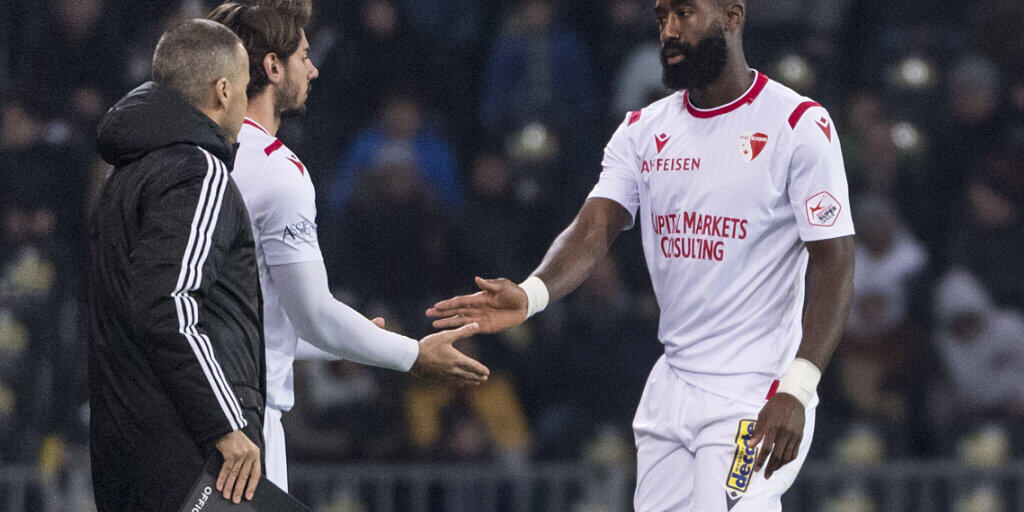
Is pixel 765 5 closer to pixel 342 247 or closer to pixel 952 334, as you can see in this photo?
pixel 952 334

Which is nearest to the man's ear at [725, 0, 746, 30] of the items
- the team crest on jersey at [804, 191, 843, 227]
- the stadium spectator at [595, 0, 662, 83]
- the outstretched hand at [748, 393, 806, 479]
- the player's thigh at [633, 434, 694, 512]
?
the team crest on jersey at [804, 191, 843, 227]

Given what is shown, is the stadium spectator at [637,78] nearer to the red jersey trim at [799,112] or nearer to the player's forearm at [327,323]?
the red jersey trim at [799,112]

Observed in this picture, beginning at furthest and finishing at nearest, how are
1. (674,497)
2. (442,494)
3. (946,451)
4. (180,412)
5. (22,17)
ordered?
(22,17) < (946,451) < (442,494) < (674,497) < (180,412)

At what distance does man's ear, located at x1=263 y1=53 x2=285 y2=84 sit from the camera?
4.74 metres

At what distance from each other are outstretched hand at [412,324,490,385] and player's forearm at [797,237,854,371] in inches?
45.7

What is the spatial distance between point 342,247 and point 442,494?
5.72 ft

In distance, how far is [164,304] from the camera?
146 inches

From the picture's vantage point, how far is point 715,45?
190 inches

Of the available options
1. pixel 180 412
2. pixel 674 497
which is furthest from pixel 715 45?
pixel 180 412

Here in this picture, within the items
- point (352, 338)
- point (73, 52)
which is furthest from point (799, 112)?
point (73, 52)

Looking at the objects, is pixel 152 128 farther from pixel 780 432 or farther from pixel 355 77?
pixel 355 77

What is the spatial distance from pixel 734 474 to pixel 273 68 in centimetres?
206

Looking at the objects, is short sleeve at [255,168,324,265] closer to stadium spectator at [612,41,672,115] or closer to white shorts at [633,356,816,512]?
white shorts at [633,356,816,512]

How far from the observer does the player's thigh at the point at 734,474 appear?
14.6 ft
